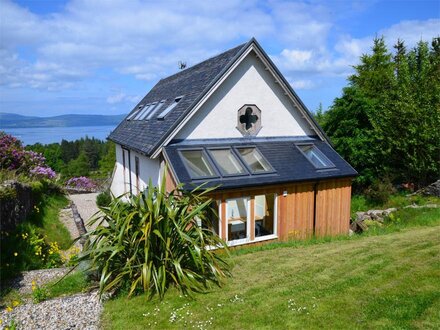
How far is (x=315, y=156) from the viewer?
15.1 metres

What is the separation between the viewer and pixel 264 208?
45.0ft

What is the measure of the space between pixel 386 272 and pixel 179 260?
471cm

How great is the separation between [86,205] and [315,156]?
1742cm

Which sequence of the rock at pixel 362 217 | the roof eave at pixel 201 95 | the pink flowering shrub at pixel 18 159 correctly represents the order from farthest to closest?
the pink flowering shrub at pixel 18 159, the rock at pixel 362 217, the roof eave at pixel 201 95

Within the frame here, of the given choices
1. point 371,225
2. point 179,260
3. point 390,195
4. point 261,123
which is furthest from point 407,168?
point 179,260

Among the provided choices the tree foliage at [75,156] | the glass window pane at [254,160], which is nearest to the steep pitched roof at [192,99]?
the glass window pane at [254,160]

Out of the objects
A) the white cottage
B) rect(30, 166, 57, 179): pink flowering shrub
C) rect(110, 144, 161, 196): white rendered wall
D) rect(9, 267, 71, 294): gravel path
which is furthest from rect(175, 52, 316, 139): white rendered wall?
rect(30, 166, 57, 179): pink flowering shrub

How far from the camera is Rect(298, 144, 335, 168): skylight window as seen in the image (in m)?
14.6

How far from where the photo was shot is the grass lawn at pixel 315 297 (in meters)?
6.04

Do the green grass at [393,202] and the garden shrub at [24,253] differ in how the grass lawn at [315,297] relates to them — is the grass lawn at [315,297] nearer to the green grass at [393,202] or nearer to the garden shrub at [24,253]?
the garden shrub at [24,253]

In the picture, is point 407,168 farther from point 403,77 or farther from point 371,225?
point 371,225

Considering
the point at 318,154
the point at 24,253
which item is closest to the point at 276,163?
the point at 318,154

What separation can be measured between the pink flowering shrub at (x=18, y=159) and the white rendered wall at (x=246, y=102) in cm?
996

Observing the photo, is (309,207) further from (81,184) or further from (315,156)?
(81,184)
